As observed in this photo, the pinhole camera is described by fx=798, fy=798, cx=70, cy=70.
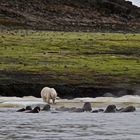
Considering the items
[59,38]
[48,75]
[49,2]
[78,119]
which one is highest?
[49,2]

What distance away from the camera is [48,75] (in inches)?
3529

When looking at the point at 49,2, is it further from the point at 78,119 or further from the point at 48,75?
the point at 78,119

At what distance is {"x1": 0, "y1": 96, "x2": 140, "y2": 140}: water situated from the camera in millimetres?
39031

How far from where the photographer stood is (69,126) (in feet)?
148

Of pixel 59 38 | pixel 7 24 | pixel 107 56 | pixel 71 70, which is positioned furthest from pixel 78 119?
pixel 7 24

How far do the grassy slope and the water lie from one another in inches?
1192

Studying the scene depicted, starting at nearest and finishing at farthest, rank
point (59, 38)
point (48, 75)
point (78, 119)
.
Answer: point (78, 119) → point (48, 75) → point (59, 38)

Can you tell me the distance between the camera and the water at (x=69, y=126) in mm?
39031

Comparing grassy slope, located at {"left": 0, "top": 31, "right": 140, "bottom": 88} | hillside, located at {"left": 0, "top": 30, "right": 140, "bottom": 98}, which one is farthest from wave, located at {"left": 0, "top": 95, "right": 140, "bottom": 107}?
grassy slope, located at {"left": 0, "top": 31, "right": 140, "bottom": 88}

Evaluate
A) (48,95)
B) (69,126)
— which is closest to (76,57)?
(48,95)

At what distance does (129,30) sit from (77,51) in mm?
60858

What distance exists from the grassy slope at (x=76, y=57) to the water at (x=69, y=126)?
99.3 ft

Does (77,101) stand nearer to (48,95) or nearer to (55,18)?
(48,95)

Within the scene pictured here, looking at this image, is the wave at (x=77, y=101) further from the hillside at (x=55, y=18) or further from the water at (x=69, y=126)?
the hillside at (x=55, y=18)
